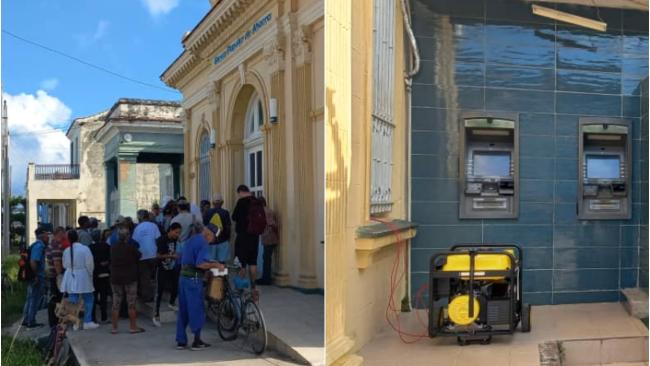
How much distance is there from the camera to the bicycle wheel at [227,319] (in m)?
1.60

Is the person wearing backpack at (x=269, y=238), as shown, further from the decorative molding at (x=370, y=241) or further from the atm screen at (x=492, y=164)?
the atm screen at (x=492, y=164)

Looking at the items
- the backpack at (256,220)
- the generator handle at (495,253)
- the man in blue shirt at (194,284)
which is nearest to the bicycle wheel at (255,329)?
the man in blue shirt at (194,284)

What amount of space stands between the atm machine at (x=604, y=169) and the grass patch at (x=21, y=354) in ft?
7.74

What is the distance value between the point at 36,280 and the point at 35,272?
23mm

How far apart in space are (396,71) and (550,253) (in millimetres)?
1221

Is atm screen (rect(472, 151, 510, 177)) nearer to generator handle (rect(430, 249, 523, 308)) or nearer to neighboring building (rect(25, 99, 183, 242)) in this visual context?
generator handle (rect(430, 249, 523, 308))

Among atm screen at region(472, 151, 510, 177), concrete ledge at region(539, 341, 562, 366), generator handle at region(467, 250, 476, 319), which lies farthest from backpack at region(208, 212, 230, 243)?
concrete ledge at region(539, 341, 562, 366)

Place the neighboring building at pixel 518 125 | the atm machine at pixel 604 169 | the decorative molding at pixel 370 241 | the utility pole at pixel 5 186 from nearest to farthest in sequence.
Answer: the utility pole at pixel 5 186 < the decorative molding at pixel 370 241 < the neighboring building at pixel 518 125 < the atm machine at pixel 604 169

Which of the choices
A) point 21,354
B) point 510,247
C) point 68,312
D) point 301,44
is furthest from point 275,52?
point 510,247

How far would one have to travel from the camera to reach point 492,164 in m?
2.84

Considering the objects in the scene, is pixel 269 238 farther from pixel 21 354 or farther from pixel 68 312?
pixel 21 354

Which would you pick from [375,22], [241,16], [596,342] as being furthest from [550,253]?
[241,16]

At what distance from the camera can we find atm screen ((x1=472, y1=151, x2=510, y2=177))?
281 centimetres

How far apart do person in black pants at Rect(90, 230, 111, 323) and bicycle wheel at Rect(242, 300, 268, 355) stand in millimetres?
342
